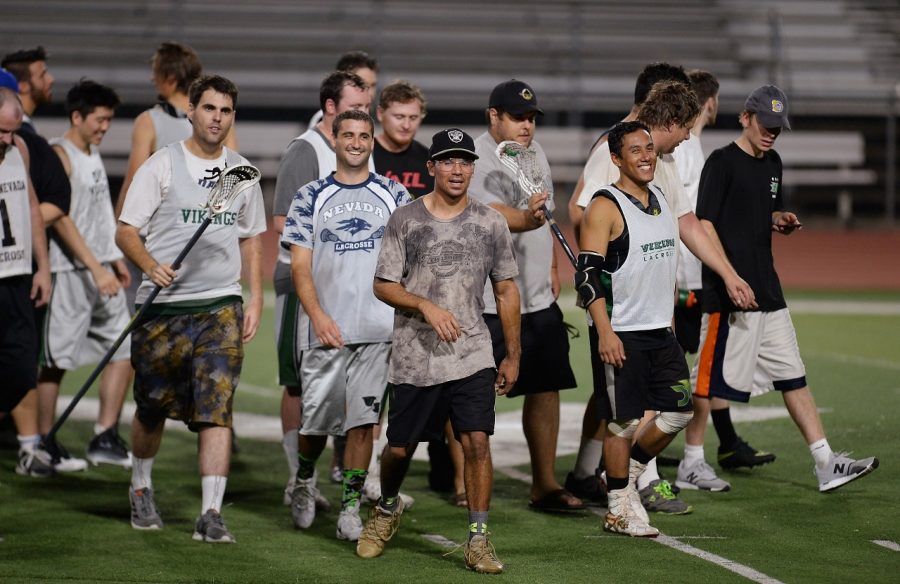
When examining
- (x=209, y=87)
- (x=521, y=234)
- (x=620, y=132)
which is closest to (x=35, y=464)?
(x=209, y=87)

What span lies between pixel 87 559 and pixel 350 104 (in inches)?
109

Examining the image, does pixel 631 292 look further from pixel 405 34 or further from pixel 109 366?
pixel 405 34

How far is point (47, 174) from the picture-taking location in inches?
312

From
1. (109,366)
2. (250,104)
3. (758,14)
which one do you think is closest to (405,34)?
(250,104)

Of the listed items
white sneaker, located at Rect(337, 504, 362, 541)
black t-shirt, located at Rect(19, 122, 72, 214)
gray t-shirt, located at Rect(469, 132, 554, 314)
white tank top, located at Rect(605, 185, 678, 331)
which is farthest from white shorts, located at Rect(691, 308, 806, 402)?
black t-shirt, located at Rect(19, 122, 72, 214)

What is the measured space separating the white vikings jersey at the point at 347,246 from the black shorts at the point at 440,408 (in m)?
0.53

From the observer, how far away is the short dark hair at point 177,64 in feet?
27.1

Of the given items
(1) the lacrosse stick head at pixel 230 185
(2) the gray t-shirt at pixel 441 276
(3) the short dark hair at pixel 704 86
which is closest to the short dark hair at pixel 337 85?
(1) the lacrosse stick head at pixel 230 185

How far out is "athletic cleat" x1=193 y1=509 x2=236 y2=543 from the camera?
6.40 metres

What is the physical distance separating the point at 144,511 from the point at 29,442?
1.71 m

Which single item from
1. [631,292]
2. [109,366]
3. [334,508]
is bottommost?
[334,508]

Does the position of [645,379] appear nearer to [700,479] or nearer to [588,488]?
[588,488]

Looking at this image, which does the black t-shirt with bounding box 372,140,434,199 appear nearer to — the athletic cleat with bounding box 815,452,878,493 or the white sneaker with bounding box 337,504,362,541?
the white sneaker with bounding box 337,504,362,541

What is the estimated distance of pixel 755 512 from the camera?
6852 millimetres
